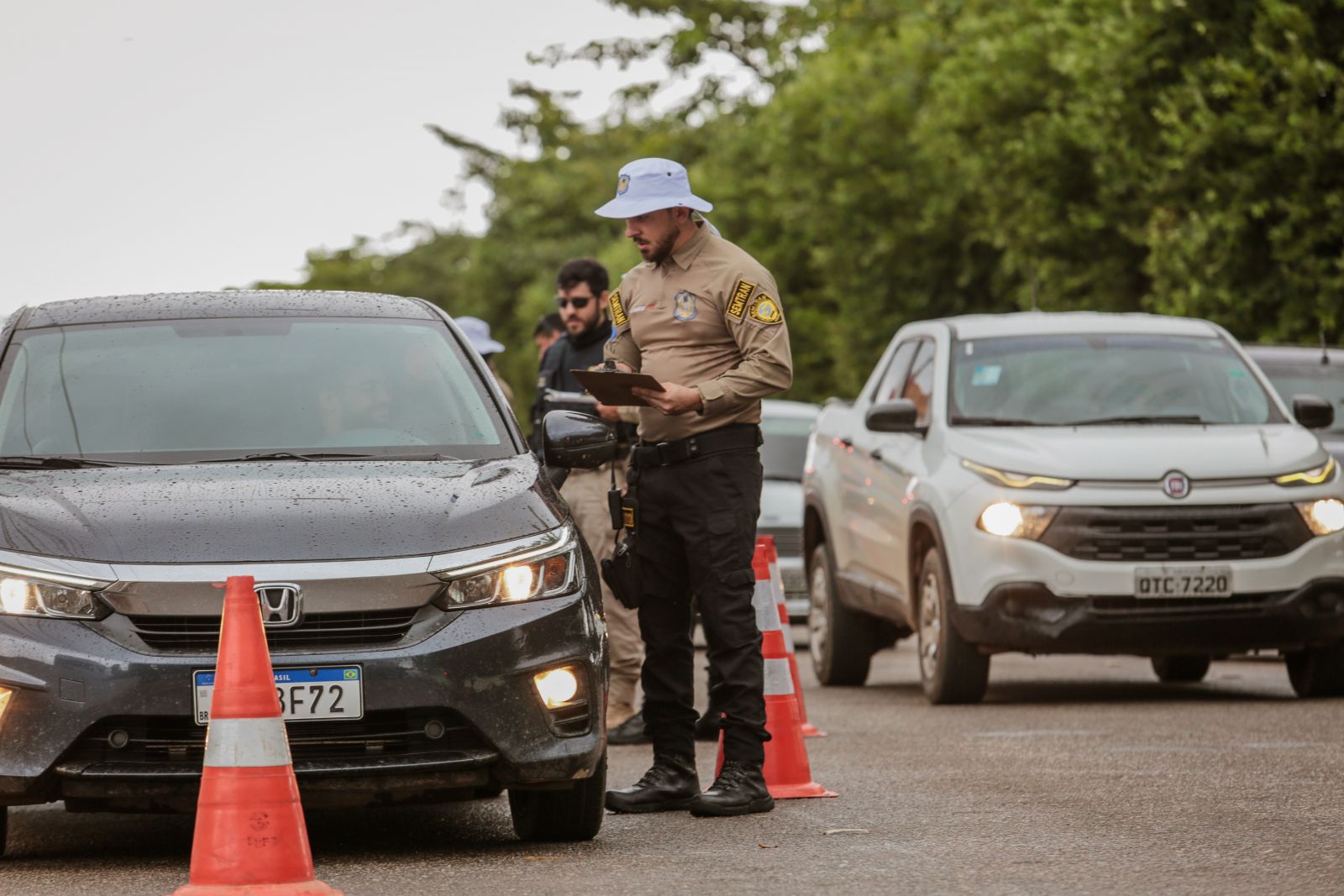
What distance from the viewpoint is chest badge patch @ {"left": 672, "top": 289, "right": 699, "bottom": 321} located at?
26.1 ft

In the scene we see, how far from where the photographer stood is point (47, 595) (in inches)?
257

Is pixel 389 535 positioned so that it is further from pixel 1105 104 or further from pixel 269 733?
pixel 1105 104

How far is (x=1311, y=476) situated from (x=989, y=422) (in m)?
1.60

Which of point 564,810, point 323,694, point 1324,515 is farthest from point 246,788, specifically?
point 1324,515

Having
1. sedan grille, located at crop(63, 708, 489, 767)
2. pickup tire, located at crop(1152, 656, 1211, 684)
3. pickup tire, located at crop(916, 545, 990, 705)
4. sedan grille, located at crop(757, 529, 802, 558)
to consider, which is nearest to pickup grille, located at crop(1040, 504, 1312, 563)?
pickup tire, located at crop(916, 545, 990, 705)

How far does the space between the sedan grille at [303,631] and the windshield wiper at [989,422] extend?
618 centimetres

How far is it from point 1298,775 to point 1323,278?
529 inches

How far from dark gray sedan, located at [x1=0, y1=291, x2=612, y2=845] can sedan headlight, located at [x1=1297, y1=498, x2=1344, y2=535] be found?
18.1 ft

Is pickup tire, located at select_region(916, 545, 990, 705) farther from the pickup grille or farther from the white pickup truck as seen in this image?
the pickup grille

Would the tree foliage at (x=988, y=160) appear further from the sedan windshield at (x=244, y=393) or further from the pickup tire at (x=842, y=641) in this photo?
the sedan windshield at (x=244, y=393)

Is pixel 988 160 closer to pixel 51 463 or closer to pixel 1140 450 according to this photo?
pixel 1140 450

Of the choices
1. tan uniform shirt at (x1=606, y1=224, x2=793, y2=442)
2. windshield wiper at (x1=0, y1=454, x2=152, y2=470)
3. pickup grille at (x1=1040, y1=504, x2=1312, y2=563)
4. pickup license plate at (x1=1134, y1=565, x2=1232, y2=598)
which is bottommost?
pickup license plate at (x1=1134, y1=565, x2=1232, y2=598)

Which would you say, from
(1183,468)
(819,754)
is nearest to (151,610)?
(819,754)

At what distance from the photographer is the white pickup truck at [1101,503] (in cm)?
1148
